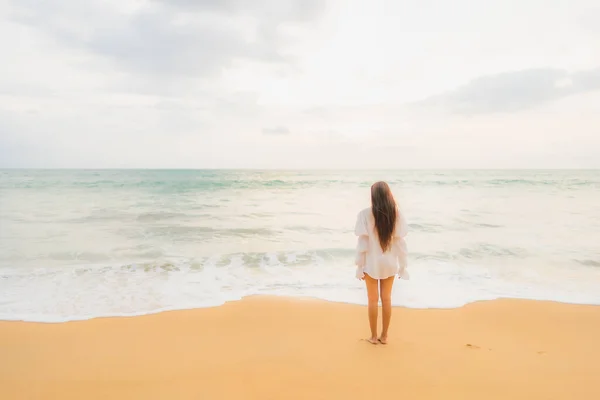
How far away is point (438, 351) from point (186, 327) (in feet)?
10.0

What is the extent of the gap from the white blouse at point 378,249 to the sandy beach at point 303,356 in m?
0.87

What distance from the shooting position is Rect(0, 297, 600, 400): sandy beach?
3133 mm

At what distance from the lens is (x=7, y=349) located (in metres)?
3.97

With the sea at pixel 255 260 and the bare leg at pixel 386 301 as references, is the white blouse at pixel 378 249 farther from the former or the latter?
the sea at pixel 255 260

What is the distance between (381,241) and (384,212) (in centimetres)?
32

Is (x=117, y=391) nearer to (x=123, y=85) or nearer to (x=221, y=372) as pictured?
(x=221, y=372)

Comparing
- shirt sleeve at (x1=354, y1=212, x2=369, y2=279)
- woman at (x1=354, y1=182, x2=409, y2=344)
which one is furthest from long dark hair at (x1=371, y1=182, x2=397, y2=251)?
shirt sleeve at (x1=354, y1=212, x2=369, y2=279)

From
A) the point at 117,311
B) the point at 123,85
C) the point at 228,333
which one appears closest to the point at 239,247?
the point at 117,311

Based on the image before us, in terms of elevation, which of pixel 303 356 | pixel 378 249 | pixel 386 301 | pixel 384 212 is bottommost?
pixel 303 356

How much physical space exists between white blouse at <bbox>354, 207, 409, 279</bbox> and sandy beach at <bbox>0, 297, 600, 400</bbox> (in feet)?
2.87

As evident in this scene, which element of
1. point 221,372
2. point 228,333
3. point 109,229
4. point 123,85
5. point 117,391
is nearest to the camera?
point 117,391

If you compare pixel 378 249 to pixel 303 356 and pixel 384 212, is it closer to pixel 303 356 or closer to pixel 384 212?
pixel 384 212

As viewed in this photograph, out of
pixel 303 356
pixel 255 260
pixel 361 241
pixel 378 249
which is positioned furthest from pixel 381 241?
pixel 255 260

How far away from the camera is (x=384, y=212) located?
3.79 meters
